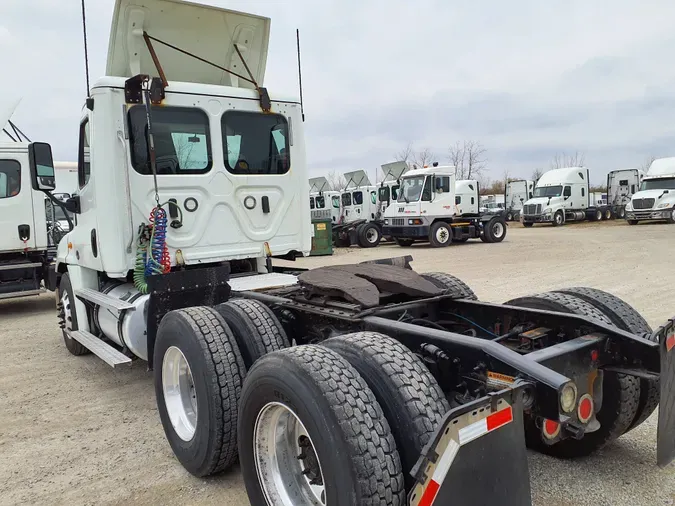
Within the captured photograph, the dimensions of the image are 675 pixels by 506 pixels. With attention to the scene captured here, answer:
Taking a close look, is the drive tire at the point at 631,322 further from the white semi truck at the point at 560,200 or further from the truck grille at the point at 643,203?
the white semi truck at the point at 560,200

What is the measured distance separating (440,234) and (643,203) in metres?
14.3

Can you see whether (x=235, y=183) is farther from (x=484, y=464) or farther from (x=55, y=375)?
(x=484, y=464)

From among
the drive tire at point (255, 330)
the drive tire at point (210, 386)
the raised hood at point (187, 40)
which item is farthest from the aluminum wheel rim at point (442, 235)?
the drive tire at point (210, 386)

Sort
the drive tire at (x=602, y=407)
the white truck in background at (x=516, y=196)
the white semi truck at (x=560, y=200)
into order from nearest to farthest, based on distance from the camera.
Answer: the drive tire at (x=602, y=407) → the white semi truck at (x=560, y=200) → the white truck in background at (x=516, y=196)

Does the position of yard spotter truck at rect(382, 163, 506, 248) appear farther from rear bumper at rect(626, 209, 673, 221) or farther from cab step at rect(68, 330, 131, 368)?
cab step at rect(68, 330, 131, 368)

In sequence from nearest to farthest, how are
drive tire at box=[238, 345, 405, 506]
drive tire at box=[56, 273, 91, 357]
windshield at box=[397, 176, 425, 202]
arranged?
1. drive tire at box=[238, 345, 405, 506]
2. drive tire at box=[56, 273, 91, 357]
3. windshield at box=[397, 176, 425, 202]

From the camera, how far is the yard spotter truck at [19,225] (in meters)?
9.24

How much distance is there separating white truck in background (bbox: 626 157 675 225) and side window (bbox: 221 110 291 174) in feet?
96.1

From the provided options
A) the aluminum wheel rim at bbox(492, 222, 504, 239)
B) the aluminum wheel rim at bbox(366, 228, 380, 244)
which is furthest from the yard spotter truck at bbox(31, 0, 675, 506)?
the aluminum wheel rim at bbox(492, 222, 504, 239)

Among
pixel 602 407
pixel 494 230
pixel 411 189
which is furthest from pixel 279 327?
pixel 494 230

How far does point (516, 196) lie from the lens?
43.0m

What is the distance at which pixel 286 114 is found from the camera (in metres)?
5.49

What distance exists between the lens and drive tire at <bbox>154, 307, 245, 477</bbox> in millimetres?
3104

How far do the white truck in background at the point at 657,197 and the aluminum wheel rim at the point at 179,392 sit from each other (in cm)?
3117
